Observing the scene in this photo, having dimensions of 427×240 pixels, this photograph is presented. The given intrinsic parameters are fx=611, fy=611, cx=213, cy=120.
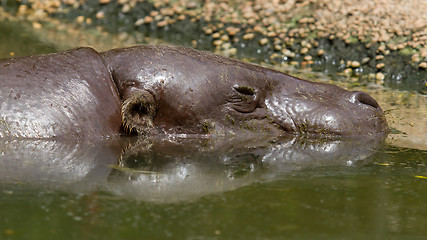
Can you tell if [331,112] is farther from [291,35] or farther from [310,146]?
[291,35]

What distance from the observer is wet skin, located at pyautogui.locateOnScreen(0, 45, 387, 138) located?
16.8ft

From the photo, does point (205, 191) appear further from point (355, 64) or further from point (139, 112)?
point (355, 64)

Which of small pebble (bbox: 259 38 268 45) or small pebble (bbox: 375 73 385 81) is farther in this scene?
small pebble (bbox: 259 38 268 45)

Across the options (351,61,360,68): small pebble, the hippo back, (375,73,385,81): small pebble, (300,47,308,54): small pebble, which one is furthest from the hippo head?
(300,47,308,54): small pebble

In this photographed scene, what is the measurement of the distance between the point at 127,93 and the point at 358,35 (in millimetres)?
6626

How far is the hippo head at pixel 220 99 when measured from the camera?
18.0 ft

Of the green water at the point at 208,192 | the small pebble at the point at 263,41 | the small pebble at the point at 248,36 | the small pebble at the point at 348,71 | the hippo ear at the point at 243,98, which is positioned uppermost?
the small pebble at the point at 248,36

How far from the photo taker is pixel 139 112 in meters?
5.40

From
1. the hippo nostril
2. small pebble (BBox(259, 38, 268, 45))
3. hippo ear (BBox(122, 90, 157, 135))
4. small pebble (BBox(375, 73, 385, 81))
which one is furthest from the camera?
small pebble (BBox(259, 38, 268, 45))

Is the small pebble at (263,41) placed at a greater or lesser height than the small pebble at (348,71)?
greater

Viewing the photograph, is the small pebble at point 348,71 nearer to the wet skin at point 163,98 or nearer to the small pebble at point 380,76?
the small pebble at point 380,76

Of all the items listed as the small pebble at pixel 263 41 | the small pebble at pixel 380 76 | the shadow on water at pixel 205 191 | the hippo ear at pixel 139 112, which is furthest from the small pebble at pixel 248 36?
the shadow on water at pixel 205 191

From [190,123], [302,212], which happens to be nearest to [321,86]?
[190,123]

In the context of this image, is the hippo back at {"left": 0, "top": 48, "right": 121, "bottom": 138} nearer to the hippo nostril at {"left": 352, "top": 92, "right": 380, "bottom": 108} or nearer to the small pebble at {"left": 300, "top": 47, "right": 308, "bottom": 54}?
the hippo nostril at {"left": 352, "top": 92, "right": 380, "bottom": 108}
